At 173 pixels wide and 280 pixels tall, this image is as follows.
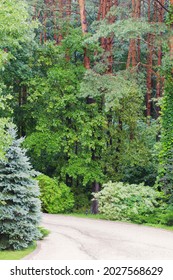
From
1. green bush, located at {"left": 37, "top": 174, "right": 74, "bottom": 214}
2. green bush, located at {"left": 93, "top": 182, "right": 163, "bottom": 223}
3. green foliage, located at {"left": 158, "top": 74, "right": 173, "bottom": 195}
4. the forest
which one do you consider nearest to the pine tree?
green bush, located at {"left": 93, "top": 182, "right": 163, "bottom": 223}

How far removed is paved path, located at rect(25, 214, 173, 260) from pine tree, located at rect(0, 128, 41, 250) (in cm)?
67

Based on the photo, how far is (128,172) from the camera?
2366 centimetres

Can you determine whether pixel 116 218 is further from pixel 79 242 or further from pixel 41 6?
pixel 41 6

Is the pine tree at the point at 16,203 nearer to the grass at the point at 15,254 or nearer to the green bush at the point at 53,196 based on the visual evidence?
the grass at the point at 15,254

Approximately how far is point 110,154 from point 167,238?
855 centimetres

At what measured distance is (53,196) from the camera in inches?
885

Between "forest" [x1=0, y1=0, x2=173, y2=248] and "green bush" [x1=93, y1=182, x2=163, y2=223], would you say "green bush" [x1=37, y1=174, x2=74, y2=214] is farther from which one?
"green bush" [x1=93, y1=182, x2=163, y2=223]

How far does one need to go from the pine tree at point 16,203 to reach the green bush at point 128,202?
6482 mm

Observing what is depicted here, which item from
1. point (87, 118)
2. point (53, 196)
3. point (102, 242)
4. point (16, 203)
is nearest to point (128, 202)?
point (53, 196)

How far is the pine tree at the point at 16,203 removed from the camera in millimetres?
12992

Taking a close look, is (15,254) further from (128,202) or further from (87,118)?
(87,118)

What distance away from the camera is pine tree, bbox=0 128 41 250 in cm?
1299

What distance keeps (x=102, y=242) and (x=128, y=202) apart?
5441 mm

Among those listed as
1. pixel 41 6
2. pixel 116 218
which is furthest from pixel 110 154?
pixel 41 6
